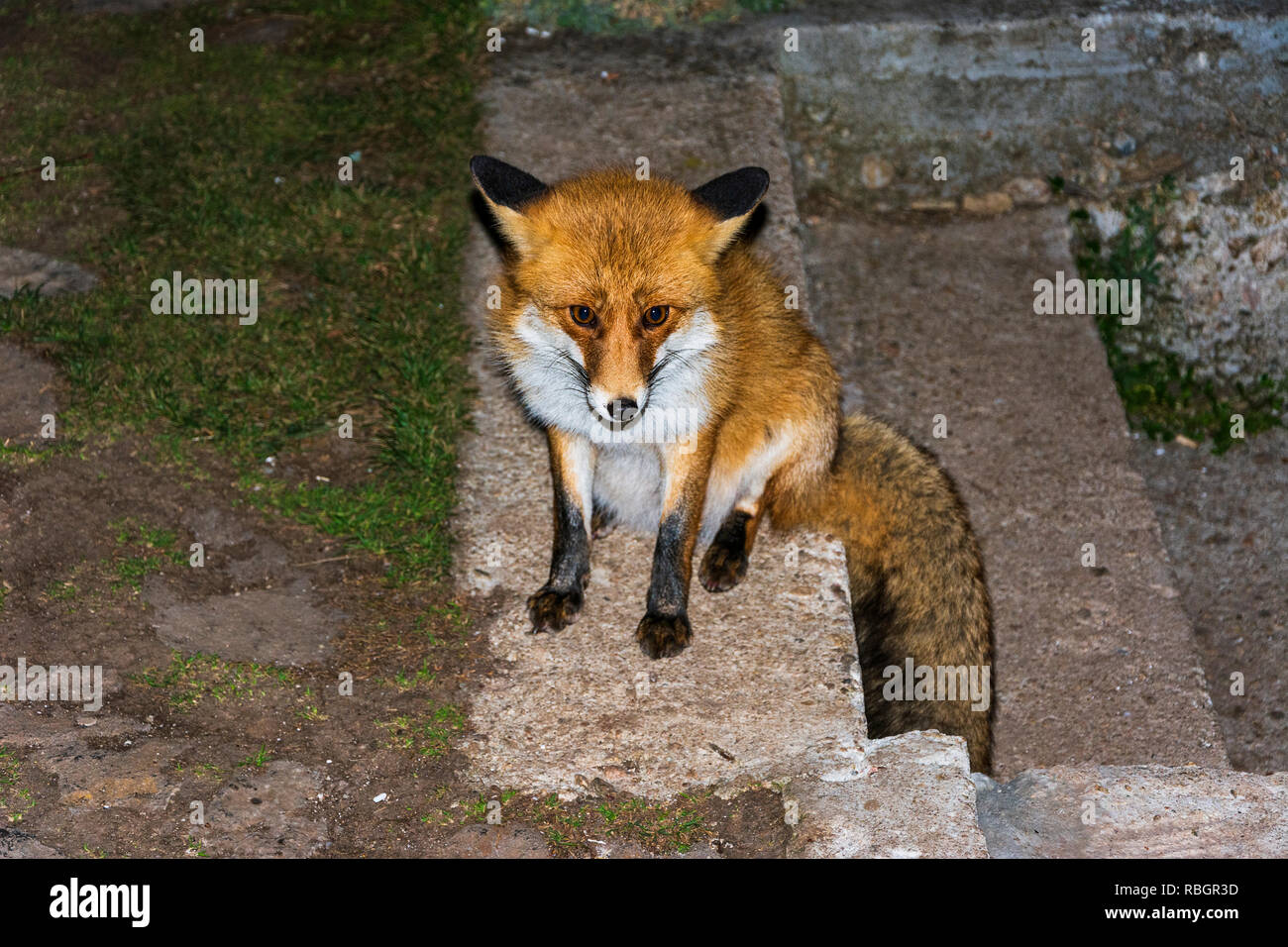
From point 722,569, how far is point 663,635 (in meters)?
0.43

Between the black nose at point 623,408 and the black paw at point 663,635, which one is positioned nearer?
the black nose at point 623,408

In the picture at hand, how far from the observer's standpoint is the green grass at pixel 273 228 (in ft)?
16.9

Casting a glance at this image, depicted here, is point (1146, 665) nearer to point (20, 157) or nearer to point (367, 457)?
point (367, 457)

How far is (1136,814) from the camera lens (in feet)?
12.7

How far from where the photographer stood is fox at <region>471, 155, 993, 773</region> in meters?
3.94

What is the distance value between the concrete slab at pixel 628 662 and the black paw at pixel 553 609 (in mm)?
48

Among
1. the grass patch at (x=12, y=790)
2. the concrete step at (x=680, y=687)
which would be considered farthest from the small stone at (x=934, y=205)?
the grass patch at (x=12, y=790)

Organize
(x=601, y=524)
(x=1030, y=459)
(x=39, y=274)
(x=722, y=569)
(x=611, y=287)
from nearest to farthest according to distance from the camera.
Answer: (x=611, y=287), (x=722, y=569), (x=601, y=524), (x=39, y=274), (x=1030, y=459)

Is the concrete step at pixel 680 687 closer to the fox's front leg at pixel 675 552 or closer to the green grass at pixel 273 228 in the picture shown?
the fox's front leg at pixel 675 552

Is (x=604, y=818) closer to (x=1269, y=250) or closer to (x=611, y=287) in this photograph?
(x=611, y=287)

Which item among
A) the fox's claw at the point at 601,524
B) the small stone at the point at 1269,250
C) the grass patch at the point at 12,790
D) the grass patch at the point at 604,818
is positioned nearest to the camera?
the grass patch at the point at 12,790

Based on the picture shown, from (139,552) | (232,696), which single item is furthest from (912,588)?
(139,552)

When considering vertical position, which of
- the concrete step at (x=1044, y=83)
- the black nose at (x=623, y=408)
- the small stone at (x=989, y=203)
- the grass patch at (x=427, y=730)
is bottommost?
the grass patch at (x=427, y=730)

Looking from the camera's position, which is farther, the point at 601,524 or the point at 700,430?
the point at 601,524
